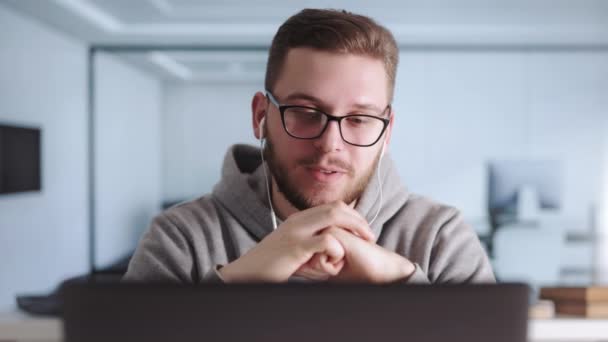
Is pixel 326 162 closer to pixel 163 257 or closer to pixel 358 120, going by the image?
pixel 358 120

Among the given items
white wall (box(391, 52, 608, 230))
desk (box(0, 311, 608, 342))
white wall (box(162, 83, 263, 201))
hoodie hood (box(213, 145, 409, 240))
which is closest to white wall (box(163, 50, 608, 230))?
white wall (box(391, 52, 608, 230))

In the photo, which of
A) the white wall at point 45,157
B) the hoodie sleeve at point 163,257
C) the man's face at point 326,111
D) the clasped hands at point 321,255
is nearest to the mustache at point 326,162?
the man's face at point 326,111

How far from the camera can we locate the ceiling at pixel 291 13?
15.8 ft

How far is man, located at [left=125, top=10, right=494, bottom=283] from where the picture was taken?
43.8 inches

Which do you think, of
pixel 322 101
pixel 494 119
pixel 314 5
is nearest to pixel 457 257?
pixel 322 101

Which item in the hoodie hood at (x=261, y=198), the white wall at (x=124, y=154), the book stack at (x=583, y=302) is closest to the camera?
the book stack at (x=583, y=302)

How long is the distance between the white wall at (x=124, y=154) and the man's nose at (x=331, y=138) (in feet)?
18.3

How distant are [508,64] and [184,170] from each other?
4288 millimetres

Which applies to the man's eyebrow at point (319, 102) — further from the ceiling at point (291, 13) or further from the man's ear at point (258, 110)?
the ceiling at point (291, 13)

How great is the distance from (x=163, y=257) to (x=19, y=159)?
12.4ft

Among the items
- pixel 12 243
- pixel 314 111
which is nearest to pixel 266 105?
pixel 314 111

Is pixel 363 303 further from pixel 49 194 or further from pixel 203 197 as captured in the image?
pixel 49 194

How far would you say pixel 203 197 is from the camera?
1.36 metres

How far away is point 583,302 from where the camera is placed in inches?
42.7
